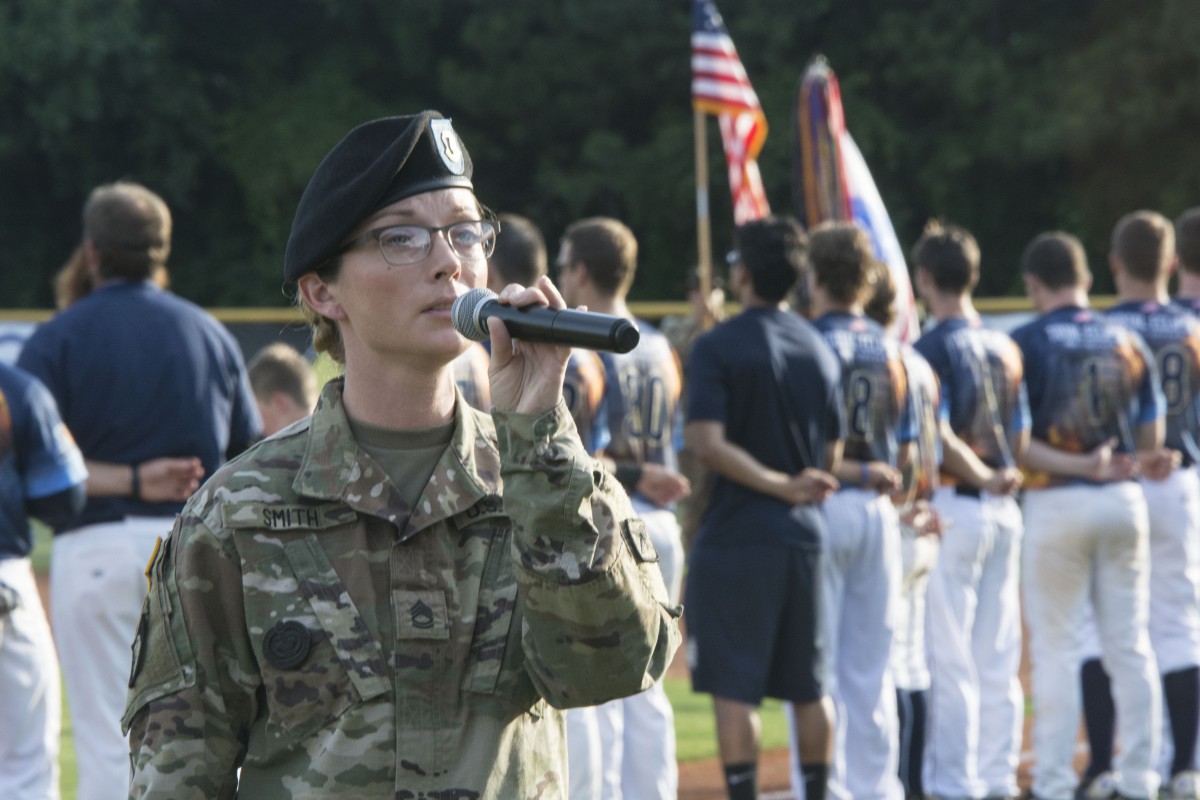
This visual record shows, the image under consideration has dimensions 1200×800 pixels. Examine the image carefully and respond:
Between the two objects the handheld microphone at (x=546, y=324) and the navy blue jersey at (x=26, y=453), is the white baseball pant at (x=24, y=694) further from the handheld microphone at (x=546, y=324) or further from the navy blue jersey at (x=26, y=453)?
the handheld microphone at (x=546, y=324)

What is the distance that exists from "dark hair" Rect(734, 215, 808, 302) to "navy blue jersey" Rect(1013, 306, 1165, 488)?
1.90m

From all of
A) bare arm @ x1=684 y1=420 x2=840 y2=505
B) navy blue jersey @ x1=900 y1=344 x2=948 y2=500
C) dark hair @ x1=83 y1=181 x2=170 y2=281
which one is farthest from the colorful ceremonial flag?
dark hair @ x1=83 y1=181 x2=170 y2=281

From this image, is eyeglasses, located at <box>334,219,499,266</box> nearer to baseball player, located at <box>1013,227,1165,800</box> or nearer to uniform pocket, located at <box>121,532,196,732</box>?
uniform pocket, located at <box>121,532,196,732</box>

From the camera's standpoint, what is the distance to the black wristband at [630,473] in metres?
7.58

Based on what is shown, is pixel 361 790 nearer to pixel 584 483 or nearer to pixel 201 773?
pixel 201 773

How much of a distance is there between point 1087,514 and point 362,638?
630cm

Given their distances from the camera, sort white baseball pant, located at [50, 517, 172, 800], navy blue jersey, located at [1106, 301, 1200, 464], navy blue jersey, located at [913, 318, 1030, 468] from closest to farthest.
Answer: white baseball pant, located at [50, 517, 172, 800], navy blue jersey, located at [913, 318, 1030, 468], navy blue jersey, located at [1106, 301, 1200, 464]

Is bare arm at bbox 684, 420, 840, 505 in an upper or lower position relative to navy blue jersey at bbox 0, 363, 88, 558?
lower

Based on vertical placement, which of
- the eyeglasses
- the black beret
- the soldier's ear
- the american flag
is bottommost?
the soldier's ear

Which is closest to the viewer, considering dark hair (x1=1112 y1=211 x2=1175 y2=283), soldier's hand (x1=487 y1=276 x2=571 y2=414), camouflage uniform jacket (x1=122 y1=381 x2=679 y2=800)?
soldier's hand (x1=487 y1=276 x2=571 y2=414)

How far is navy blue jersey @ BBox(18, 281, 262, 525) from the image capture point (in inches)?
251

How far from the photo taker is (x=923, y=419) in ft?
25.4

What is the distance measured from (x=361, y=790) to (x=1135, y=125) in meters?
31.4

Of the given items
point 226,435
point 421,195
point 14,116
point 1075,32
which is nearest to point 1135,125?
point 1075,32
